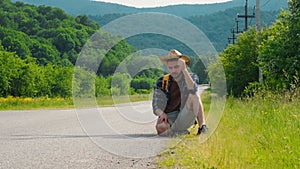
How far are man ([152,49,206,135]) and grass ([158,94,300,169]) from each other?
35cm

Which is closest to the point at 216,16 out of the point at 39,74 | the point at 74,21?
the point at 74,21

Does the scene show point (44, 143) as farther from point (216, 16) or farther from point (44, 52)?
point (216, 16)

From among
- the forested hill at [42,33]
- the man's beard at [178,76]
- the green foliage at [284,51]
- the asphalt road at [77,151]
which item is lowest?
the asphalt road at [77,151]

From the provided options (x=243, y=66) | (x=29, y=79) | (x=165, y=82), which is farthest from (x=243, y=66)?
(x=29, y=79)

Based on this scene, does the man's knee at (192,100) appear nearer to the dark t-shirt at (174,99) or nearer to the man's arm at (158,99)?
the dark t-shirt at (174,99)

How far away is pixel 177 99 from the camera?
26.8ft

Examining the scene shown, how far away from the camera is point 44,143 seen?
7.55m

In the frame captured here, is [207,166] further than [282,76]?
No

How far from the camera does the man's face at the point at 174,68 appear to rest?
7785 mm

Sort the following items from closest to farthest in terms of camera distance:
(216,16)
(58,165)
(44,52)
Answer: (58,165)
(44,52)
(216,16)

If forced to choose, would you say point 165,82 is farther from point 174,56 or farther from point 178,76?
point 174,56

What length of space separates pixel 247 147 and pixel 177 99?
2594 millimetres

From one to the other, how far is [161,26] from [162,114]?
152 centimetres

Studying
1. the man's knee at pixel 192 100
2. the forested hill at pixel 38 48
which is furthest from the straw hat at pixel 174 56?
the forested hill at pixel 38 48
